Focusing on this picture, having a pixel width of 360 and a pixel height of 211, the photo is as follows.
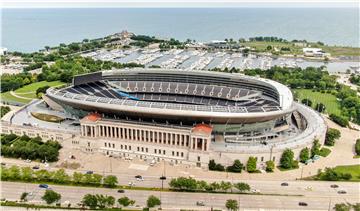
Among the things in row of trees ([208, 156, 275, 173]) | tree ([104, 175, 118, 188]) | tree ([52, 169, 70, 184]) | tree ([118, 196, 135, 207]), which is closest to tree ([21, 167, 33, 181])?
tree ([52, 169, 70, 184])

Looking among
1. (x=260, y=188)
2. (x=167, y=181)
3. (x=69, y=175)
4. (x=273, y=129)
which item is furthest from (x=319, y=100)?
(x=69, y=175)

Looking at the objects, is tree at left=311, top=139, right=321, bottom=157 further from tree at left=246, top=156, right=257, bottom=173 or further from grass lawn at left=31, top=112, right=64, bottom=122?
grass lawn at left=31, top=112, right=64, bottom=122

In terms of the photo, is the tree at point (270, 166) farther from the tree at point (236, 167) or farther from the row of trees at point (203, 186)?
the row of trees at point (203, 186)

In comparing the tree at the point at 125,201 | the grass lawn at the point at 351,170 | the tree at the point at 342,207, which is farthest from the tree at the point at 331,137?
the tree at the point at 125,201

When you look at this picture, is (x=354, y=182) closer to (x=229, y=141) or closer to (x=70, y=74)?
(x=229, y=141)

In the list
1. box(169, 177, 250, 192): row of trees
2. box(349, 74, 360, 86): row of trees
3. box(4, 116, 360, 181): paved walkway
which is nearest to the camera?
box(169, 177, 250, 192): row of trees

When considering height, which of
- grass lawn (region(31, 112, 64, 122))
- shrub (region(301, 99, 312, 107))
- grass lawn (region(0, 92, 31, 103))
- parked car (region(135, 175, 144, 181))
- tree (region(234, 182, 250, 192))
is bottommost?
parked car (region(135, 175, 144, 181))
